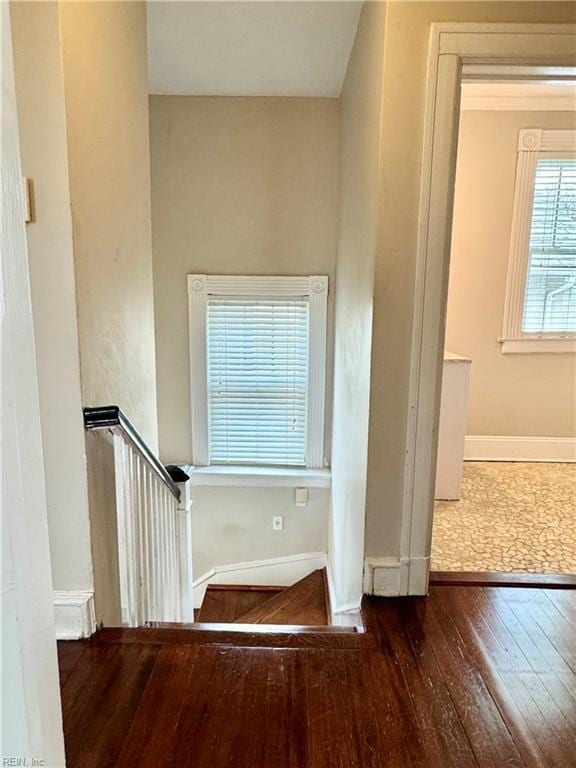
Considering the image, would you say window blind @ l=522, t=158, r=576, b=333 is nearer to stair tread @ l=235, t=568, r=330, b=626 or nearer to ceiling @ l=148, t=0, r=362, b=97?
ceiling @ l=148, t=0, r=362, b=97

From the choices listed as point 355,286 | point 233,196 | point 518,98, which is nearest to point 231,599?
point 355,286

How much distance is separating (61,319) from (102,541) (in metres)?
0.84

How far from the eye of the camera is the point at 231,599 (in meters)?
4.07

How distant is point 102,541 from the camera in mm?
1830

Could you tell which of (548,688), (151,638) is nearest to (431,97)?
(548,688)

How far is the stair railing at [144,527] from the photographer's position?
1834mm

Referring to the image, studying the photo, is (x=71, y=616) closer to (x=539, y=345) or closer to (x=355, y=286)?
(x=355, y=286)

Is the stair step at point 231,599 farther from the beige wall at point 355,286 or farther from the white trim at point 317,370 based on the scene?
the white trim at point 317,370

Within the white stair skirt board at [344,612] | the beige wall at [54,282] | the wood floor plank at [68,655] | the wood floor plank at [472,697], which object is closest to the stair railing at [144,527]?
the beige wall at [54,282]

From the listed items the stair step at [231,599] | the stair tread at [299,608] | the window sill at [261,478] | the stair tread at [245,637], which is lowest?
the stair step at [231,599]

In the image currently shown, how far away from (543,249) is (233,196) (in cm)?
244

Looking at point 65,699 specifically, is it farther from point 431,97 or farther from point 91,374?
point 431,97

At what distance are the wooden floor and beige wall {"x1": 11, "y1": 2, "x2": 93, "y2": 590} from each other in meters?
0.43

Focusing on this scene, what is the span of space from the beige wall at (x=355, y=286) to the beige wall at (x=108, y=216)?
39.9 inches
